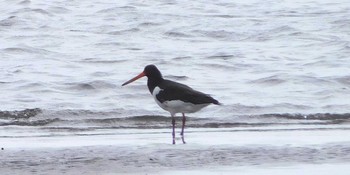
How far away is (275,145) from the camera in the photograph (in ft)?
32.6

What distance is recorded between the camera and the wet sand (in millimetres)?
8485

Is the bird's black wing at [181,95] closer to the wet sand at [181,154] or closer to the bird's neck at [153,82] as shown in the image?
the bird's neck at [153,82]

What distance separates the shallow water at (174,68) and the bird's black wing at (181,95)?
46cm

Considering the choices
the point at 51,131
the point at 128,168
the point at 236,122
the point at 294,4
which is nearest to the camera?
the point at 128,168

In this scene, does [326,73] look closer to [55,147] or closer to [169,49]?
[169,49]

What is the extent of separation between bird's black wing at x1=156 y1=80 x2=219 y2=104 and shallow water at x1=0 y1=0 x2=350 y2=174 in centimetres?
46

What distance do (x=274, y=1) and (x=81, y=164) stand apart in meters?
18.8

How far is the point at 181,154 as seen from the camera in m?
9.24

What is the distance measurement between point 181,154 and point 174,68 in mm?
8777

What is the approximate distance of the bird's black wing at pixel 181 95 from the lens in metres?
11.0

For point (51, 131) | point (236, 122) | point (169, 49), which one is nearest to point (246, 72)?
point (169, 49)

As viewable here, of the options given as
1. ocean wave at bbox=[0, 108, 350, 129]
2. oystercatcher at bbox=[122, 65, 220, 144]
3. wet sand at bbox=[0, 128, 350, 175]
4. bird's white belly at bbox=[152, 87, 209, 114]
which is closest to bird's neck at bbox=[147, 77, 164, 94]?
oystercatcher at bbox=[122, 65, 220, 144]

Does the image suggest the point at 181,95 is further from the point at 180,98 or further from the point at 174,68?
the point at 174,68

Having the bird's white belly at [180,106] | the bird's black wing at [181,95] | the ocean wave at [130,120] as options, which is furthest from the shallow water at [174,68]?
the bird's black wing at [181,95]
